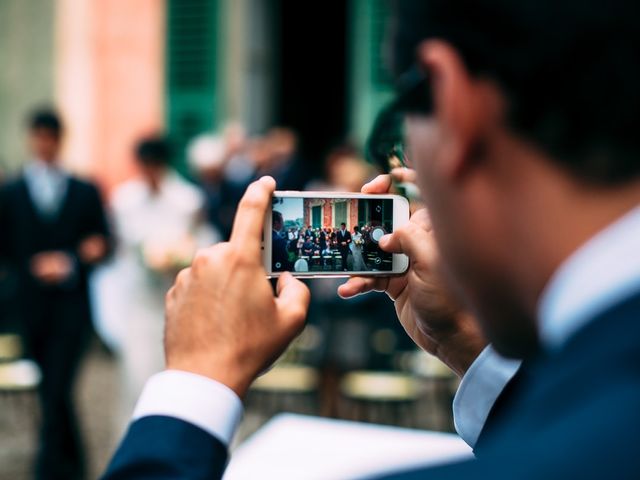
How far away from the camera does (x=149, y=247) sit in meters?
4.61

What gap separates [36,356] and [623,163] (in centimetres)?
433

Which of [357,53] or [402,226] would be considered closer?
[402,226]

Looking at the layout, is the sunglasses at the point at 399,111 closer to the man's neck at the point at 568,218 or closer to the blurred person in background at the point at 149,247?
the man's neck at the point at 568,218

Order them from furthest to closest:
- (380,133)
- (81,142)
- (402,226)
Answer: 1. (81,142)
2. (402,226)
3. (380,133)

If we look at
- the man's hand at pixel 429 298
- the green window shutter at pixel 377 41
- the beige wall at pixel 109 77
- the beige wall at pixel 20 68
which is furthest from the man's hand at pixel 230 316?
the beige wall at pixel 20 68

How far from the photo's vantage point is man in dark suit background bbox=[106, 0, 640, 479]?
522mm

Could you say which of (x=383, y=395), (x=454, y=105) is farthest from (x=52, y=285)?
(x=454, y=105)

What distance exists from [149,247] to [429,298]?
137 inches

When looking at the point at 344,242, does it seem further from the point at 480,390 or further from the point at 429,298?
the point at 480,390

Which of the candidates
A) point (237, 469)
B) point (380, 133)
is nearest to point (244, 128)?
point (237, 469)

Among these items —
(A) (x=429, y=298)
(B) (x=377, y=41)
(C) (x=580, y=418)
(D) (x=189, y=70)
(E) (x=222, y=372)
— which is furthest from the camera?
(D) (x=189, y=70)

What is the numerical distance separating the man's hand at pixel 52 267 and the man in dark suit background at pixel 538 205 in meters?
3.89

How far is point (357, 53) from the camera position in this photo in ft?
32.1

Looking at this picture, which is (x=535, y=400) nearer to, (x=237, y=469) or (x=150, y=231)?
(x=237, y=469)
